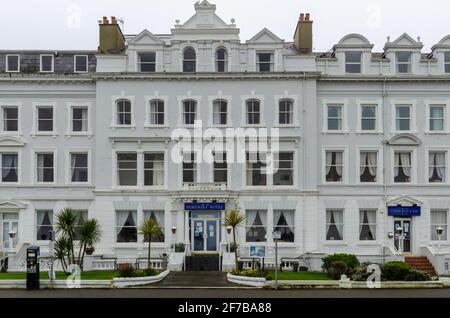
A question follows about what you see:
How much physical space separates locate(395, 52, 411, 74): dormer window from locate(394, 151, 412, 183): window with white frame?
17.1 ft

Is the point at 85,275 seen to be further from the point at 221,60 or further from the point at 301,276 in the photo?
the point at 221,60

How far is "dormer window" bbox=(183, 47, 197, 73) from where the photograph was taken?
42.6 metres

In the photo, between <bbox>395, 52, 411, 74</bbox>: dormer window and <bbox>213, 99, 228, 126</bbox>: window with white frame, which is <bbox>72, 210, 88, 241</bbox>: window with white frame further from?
<bbox>395, 52, 411, 74</bbox>: dormer window

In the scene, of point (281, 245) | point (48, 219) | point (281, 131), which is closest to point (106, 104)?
point (48, 219)

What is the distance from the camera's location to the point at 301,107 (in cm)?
→ 4219

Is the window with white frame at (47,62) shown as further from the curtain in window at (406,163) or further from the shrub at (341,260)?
the curtain in window at (406,163)

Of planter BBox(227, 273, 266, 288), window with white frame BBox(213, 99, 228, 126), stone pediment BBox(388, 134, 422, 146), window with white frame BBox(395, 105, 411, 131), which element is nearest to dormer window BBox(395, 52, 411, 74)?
window with white frame BBox(395, 105, 411, 131)

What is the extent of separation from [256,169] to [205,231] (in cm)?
493

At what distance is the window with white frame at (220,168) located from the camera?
138 feet

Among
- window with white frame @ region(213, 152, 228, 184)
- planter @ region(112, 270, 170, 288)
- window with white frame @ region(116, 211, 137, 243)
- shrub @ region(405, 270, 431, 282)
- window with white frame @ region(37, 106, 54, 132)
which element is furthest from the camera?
window with white frame @ region(37, 106, 54, 132)

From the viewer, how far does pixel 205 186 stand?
41.6 metres

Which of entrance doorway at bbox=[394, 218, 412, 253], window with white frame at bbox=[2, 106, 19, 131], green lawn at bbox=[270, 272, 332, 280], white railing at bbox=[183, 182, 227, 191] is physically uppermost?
window with white frame at bbox=[2, 106, 19, 131]
